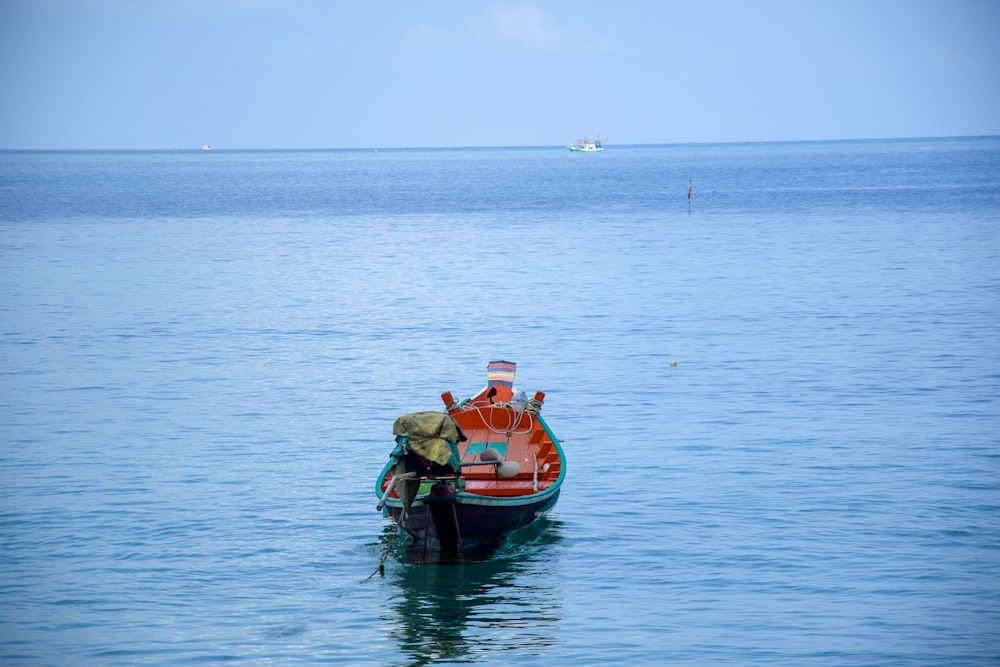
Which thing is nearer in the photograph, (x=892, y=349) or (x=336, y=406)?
(x=336, y=406)

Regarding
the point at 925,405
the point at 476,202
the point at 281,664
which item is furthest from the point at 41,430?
Result: the point at 476,202

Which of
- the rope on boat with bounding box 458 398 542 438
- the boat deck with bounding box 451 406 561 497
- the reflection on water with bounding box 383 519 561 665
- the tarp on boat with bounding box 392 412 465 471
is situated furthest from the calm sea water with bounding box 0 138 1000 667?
the tarp on boat with bounding box 392 412 465 471

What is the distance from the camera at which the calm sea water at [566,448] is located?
17.0m

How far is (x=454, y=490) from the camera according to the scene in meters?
18.2

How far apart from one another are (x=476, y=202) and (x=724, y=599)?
10563cm

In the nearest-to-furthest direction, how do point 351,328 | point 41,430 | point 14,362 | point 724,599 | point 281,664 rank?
1. point 281,664
2. point 724,599
3. point 41,430
4. point 14,362
5. point 351,328

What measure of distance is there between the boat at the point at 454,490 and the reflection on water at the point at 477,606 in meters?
0.37

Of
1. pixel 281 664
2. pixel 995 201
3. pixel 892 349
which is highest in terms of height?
pixel 995 201

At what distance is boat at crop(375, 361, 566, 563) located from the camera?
18172mm

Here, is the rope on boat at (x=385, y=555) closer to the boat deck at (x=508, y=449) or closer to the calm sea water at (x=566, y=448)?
the calm sea water at (x=566, y=448)

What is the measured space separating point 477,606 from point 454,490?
1.84 m

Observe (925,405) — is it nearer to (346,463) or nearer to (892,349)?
(892,349)

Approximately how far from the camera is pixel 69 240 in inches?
2943

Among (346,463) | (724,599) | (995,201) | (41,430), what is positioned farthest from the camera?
(995,201)
